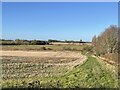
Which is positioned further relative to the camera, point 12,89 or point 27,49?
point 27,49

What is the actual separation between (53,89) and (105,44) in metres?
39.1

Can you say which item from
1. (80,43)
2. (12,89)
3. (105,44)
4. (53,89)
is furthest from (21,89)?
(80,43)

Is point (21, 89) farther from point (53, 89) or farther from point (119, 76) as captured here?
point (119, 76)

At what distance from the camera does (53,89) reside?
26.8 feet

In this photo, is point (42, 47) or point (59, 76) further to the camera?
point (42, 47)

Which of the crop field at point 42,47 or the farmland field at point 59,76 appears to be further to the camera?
the crop field at point 42,47

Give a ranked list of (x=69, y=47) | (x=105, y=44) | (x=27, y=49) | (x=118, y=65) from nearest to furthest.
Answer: (x=118, y=65) → (x=105, y=44) → (x=27, y=49) → (x=69, y=47)

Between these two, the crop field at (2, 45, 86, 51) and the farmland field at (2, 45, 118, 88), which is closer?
the farmland field at (2, 45, 118, 88)

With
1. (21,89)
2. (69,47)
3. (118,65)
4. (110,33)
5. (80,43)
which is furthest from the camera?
(80,43)

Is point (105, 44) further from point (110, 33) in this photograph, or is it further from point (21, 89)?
point (21, 89)

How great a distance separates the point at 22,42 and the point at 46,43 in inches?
347

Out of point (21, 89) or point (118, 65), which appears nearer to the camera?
point (21, 89)

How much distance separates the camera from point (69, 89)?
8.20 m

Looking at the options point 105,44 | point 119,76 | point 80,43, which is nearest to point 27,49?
point 80,43
